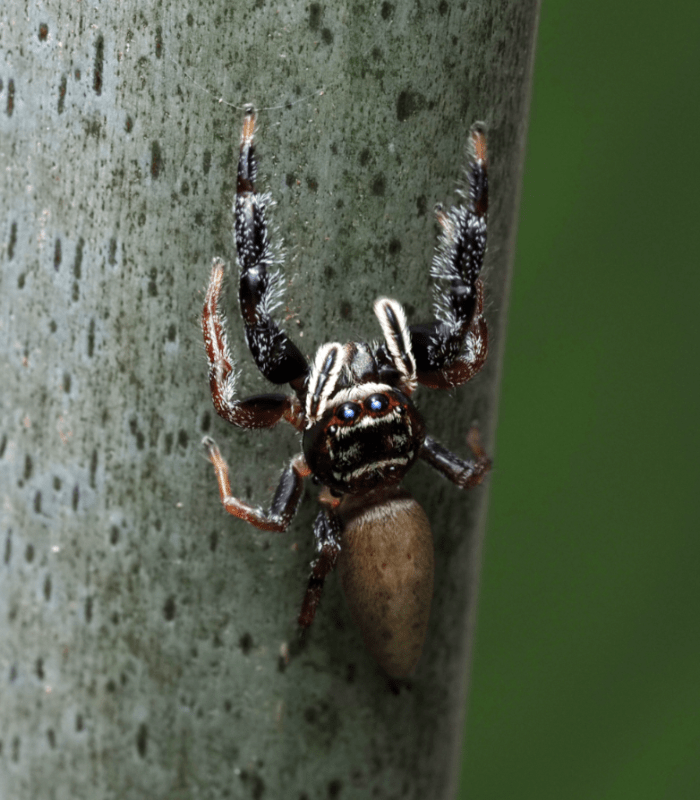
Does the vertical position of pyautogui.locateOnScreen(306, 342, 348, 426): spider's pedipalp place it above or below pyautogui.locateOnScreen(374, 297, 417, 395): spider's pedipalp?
below

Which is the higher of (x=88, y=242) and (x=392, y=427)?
(x=88, y=242)

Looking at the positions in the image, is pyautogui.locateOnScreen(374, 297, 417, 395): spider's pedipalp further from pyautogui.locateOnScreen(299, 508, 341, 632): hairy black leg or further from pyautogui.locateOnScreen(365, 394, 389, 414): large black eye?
pyautogui.locateOnScreen(299, 508, 341, 632): hairy black leg

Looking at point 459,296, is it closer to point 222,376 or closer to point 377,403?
point 377,403

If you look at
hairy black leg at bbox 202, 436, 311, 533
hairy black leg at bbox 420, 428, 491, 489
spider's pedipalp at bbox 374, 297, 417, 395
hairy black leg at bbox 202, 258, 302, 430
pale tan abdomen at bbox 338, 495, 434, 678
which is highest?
spider's pedipalp at bbox 374, 297, 417, 395

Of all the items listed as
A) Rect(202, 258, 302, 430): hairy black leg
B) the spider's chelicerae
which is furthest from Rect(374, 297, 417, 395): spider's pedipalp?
Rect(202, 258, 302, 430): hairy black leg

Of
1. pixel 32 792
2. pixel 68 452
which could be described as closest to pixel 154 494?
pixel 68 452

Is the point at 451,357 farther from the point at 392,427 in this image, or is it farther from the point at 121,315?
the point at 121,315
